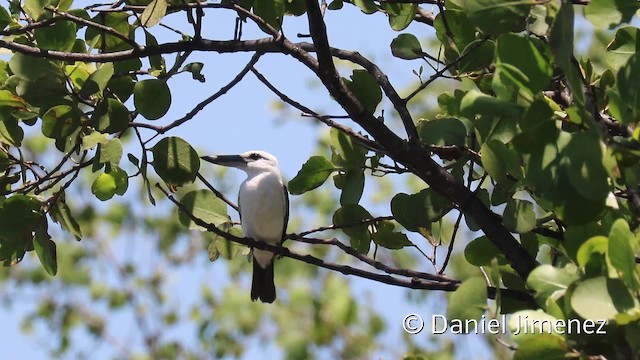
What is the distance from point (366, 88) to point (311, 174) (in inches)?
14.8

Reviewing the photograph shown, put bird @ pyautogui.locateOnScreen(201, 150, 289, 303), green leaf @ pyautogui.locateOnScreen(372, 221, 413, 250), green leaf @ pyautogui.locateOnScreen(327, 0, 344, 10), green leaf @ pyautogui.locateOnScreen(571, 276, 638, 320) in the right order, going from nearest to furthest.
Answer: green leaf @ pyautogui.locateOnScreen(571, 276, 638, 320)
green leaf @ pyautogui.locateOnScreen(372, 221, 413, 250)
green leaf @ pyautogui.locateOnScreen(327, 0, 344, 10)
bird @ pyautogui.locateOnScreen(201, 150, 289, 303)

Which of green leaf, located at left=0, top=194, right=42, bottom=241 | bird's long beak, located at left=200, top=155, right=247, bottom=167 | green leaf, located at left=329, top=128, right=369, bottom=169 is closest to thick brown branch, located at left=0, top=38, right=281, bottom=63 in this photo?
green leaf, located at left=329, top=128, right=369, bottom=169

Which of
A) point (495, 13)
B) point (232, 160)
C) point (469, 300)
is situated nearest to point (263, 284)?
point (232, 160)

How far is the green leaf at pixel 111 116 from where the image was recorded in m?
2.93

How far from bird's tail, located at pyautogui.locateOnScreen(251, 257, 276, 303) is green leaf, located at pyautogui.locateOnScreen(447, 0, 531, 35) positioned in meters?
3.48

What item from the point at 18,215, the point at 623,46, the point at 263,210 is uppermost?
the point at 263,210

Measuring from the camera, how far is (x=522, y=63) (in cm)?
225

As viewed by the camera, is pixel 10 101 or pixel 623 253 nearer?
pixel 623 253

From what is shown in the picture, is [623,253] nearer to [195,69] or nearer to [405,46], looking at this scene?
[405,46]

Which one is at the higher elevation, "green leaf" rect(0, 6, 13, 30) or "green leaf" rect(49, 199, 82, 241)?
"green leaf" rect(0, 6, 13, 30)

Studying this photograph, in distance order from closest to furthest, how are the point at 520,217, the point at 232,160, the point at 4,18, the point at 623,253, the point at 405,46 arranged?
the point at 623,253
the point at 520,217
the point at 4,18
the point at 405,46
the point at 232,160

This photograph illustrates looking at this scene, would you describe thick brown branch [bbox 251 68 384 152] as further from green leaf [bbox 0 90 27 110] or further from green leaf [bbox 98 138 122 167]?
green leaf [bbox 0 90 27 110]

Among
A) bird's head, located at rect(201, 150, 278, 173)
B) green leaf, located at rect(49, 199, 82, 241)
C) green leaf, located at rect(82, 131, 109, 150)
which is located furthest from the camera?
bird's head, located at rect(201, 150, 278, 173)

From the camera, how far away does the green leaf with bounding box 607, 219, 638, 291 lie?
2.06 metres
